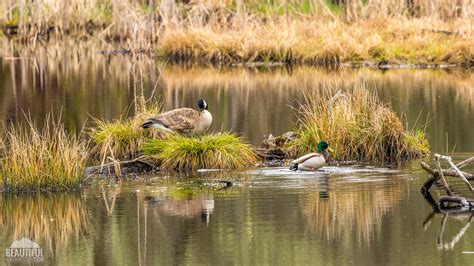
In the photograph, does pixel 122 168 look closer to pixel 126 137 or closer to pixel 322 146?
pixel 126 137

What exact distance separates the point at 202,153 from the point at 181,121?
0.80m

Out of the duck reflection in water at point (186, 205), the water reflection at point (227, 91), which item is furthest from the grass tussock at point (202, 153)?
the water reflection at point (227, 91)

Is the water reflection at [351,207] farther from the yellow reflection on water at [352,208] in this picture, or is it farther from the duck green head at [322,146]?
the duck green head at [322,146]

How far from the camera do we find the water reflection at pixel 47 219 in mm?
14680

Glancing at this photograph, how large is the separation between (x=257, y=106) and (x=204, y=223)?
19.9 meters

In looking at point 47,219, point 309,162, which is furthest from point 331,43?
point 47,219

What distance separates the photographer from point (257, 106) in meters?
35.1

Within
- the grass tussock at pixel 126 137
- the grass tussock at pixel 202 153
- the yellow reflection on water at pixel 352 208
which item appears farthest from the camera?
the grass tussock at pixel 126 137

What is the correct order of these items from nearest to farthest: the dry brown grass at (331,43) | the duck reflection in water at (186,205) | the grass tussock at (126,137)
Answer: the duck reflection in water at (186,205), the grass tussock at (126,137), the dry brown grass at (331,43)

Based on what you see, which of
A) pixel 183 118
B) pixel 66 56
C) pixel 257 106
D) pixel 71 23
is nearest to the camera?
pixel 183 118

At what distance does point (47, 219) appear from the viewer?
15969mm

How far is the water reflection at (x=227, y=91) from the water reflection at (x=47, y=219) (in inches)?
323

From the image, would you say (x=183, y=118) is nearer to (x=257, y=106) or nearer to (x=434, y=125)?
(x=434, y=125)

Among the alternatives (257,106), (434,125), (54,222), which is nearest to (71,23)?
(257,106)
